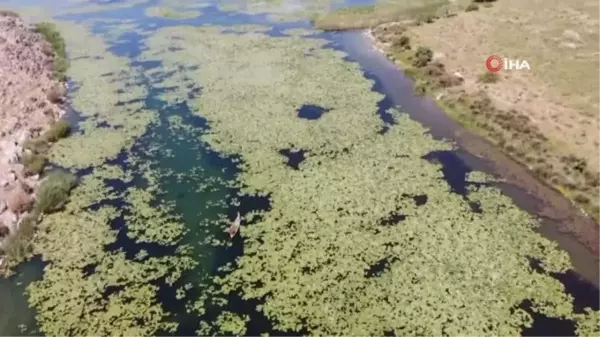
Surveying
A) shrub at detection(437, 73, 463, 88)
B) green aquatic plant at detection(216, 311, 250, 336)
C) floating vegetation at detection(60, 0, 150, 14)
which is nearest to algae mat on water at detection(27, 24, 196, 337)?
green aquatic plant at detection(216, 311, 250, 336)

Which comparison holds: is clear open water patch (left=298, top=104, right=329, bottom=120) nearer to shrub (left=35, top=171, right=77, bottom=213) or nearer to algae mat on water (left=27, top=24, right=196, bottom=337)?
algae mat on water (left=27, top=24, right=196, bottom=337)

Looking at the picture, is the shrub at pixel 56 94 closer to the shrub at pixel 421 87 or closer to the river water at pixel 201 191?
the river water at pixel 201 191

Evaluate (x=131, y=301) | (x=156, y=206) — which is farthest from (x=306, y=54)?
(x=131, y=301)

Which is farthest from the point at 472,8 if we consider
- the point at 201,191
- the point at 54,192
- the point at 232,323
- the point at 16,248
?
the point at 16,248

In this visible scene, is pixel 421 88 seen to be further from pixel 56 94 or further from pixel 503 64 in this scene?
pixel 56 94

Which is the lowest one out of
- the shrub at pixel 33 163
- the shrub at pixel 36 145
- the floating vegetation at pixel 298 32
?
the shrub at pixel 33 163

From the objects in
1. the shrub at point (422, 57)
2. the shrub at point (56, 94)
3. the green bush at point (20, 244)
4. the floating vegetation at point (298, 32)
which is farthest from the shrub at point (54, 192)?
the floating vegetation at point (298, 32)
